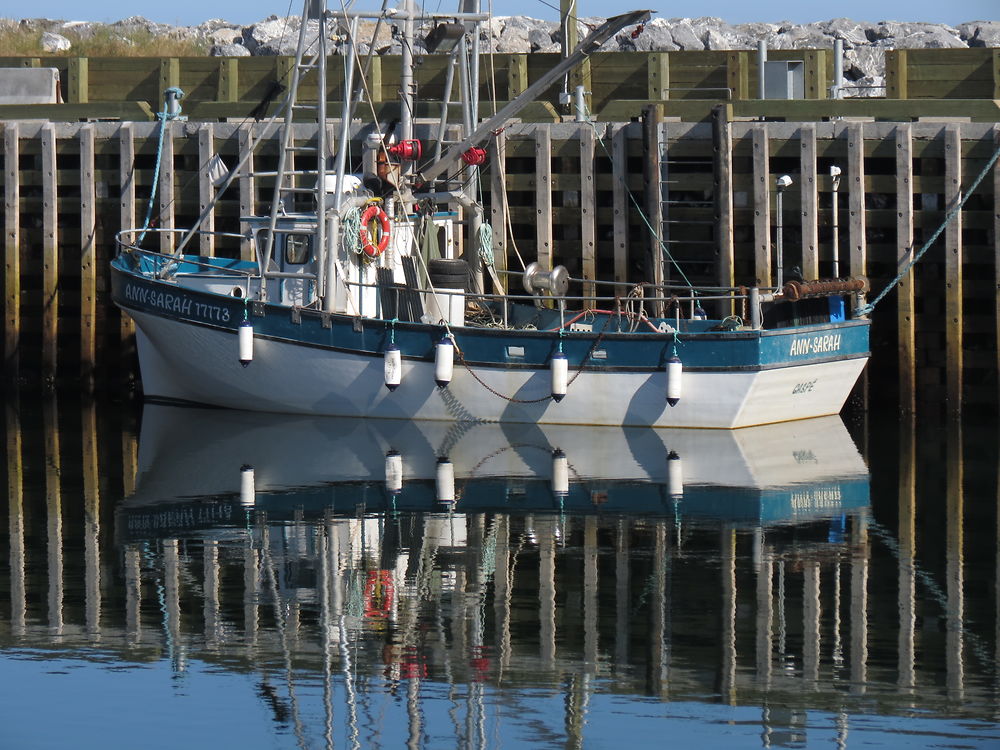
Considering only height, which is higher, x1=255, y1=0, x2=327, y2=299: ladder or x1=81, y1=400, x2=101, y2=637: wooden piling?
x1=255, y1=0, x2=327, y2=299: ladder

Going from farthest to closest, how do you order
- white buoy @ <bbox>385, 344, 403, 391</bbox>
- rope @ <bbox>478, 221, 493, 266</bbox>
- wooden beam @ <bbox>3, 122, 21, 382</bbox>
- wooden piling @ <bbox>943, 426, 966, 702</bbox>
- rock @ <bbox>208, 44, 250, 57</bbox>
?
1. rock @ <bbox>208, 44, 250, 57</bbox>
2. wooden beam @ <bbox>3, 122, 21, 382</bbox>
3. rope @ <bbox>478, 221, 493, 266</bbox>
4. white buoy @ <bbox>385, 344, 403, 391</bbox>
5. wooden piling @ <bbox>943, 426, 966, 702</bbox>

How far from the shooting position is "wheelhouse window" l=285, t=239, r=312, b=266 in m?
19.8

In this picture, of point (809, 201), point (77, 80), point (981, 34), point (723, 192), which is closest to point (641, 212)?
point (723, 192)

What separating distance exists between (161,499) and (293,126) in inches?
296

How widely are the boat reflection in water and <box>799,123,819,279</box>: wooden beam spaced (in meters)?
1.94

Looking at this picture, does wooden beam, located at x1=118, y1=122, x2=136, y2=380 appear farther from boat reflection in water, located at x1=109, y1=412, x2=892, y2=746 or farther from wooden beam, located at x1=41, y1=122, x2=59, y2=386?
boat reflection in water, located at x1=109, y1=412, x2=892, y2=746

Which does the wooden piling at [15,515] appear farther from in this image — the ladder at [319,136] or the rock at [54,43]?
the rock at [54,43]

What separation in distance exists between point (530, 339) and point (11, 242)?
732 centimetres

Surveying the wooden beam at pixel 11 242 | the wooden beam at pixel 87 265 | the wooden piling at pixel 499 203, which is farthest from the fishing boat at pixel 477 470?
the wooden beam at pixel 11 242

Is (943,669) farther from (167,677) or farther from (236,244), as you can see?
(236,244)

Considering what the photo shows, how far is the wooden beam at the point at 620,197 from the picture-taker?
21.1 m

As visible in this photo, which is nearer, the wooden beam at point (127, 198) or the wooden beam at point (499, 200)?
the wooden beam at point (499, 200)

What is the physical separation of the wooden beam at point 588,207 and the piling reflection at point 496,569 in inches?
111

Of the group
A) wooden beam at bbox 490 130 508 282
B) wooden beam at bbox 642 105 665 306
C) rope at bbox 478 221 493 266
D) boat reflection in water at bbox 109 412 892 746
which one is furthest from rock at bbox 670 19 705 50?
boat reflection in water at bbox 109 412 892 746
